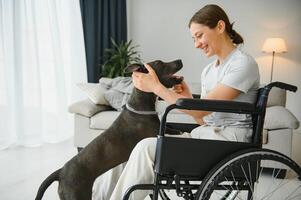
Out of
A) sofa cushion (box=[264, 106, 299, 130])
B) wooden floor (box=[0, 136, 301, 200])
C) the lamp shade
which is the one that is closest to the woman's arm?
wooden floor (box=[0, 136, 301, 200])

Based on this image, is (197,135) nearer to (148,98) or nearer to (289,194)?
(148,98)

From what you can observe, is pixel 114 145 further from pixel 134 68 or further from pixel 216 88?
pixel 216 88

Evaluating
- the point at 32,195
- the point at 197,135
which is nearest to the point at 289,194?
the point at 197,135

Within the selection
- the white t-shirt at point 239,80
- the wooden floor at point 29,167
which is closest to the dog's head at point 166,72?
the white t-shirt at point 239,80

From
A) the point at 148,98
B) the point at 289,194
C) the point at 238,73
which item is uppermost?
the point at 238,73

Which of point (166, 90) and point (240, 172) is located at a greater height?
point (166, 90)

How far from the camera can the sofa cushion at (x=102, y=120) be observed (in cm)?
279

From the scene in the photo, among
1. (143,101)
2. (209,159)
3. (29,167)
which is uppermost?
(143,101)

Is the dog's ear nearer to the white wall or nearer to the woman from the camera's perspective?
the woman

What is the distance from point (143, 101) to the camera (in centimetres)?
154

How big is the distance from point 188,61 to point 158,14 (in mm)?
720

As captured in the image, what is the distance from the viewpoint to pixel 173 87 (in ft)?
5.16

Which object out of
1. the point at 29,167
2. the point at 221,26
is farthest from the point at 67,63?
the point at 221,26

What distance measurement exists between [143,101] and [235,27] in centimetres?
300
